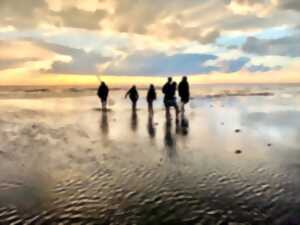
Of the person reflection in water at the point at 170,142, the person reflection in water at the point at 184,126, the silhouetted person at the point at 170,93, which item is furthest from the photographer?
the silhouetted person at the point at 170,93

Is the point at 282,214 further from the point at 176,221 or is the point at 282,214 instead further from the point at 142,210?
the point at 142,210

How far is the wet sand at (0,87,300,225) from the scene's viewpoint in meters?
8.52

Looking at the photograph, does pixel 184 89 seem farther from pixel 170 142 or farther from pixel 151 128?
pixel 170 142

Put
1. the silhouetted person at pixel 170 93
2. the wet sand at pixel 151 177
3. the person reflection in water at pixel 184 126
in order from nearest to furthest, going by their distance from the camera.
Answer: the wet sand at pixel 151 177
the person reflection in water at pixel 184 126
the silhouetted person at pixel 170 93

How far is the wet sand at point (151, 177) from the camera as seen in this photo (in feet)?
27.9

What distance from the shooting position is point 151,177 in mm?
11438

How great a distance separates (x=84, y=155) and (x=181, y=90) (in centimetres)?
1471

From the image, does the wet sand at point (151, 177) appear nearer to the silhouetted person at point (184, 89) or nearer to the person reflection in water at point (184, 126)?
the person reflection in water at point (184, 126)

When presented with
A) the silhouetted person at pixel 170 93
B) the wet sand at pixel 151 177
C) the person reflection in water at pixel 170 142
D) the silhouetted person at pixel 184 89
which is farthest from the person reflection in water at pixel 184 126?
the silhouetted person at pixel 170 93

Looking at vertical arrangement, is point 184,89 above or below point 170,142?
above

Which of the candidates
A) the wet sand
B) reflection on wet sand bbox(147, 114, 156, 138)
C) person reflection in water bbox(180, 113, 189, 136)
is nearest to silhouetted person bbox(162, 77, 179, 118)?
person reflection in water bbox(180, 113, 189, 136)

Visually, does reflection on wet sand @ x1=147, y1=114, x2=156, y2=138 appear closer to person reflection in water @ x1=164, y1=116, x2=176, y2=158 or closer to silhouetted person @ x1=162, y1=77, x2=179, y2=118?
person reflection in water @ x1=164, y1=116, x2=176, y2=158

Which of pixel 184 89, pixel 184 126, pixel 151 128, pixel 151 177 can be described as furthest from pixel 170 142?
pixel 184 89

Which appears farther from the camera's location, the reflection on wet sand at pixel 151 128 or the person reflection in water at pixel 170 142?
the reflection on wet sand at pixel 151 128
